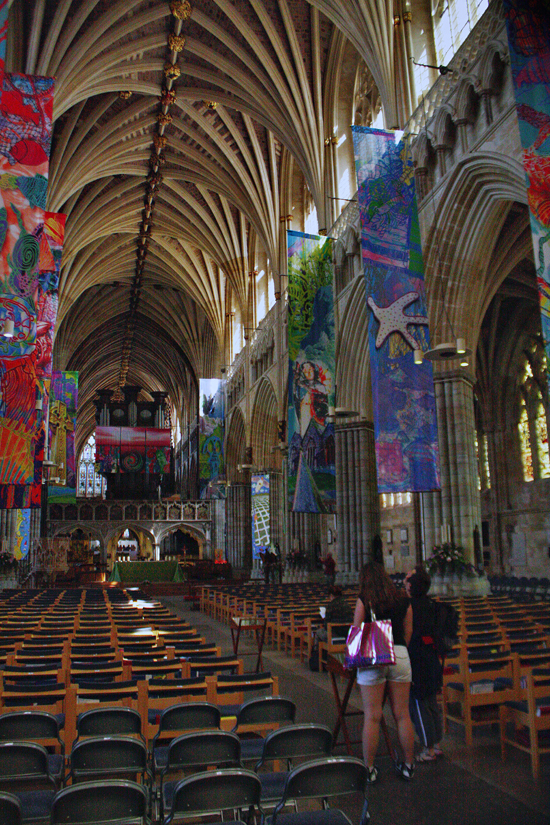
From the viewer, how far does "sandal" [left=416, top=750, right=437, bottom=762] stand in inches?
191

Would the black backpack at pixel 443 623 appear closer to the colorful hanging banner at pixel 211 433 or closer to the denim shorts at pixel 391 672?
the denim shorts at pixel 391 672

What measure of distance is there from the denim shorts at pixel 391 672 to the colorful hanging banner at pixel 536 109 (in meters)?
3.87

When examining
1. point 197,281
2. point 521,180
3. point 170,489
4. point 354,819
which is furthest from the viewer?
point 170,489

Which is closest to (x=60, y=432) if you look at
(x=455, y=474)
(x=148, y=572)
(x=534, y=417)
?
→ (x=148, y=572)

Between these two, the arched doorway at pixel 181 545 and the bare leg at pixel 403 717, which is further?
the arched doorway at pixel 181 545

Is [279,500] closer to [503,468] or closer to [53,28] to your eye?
[503,468]

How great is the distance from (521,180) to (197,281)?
26036 mm

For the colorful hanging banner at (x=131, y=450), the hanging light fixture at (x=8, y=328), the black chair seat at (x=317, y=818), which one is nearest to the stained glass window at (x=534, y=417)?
the hanging light fixture at (x=8, y=328)

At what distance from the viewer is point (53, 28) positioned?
1875 centimetres

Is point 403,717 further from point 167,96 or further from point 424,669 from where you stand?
point 167,96

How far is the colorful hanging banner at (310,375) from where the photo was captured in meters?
17.0

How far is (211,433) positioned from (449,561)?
761 inches

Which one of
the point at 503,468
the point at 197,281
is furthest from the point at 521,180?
the point at 197,281

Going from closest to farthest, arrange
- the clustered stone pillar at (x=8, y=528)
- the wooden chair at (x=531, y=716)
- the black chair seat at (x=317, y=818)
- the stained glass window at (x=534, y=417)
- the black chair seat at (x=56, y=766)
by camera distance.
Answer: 1. the black chair seat at (x=317, y=818)
2. the black chair seat at (x=56, y=766)
3. the wooden chair at (x=531, y=716)
4. the stained glass window at (x=534, y=417)
5. the clustered stone pillar at (x=8, y=528)
